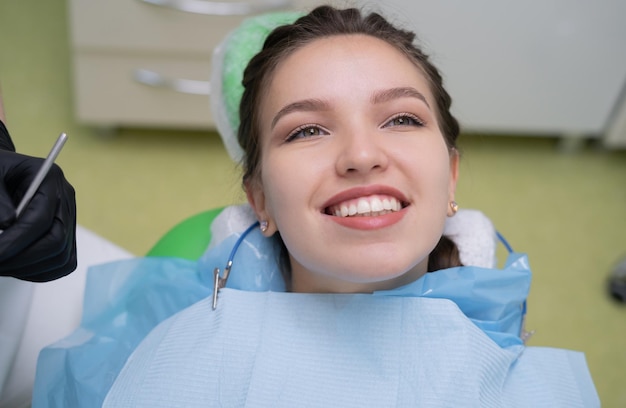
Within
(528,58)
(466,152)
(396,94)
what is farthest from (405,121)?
(466,152)

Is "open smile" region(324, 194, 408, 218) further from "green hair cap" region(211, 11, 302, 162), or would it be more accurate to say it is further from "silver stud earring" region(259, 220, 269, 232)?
"green hair cap" region(211, 11, 302, 162)

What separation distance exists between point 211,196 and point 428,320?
126cm

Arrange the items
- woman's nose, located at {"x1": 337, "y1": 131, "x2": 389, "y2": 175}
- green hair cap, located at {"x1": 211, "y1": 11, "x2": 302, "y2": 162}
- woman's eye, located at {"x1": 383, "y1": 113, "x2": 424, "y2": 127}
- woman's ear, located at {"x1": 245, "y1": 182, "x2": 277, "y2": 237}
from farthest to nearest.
Result: green hair cap, located at {"x1": 211, "y1": 11, "x2": 302, "y2": 162} → woman's ear, located at {"x1": 245, "y1": 182, "x2": 277, "y2": 237} → woman's eye, located at {"x1": 383, "y1": 113, "x2": 424, "y2": 127} → woman's nose, located at {"x1": 337, "y1": 131, "x2": 389, "y2": 175}

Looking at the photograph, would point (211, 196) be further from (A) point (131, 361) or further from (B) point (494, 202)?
(A) point (131, 361)

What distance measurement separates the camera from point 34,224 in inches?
28.6

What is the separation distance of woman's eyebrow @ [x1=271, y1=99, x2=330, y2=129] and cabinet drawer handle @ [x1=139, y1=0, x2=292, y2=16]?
1.08 m

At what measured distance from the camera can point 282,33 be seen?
3.52ft

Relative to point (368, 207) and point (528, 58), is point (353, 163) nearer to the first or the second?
point (368, 207)

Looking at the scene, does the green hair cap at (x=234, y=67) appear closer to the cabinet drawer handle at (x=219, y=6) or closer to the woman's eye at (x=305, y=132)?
the woman's eye at (x=305, y=132)

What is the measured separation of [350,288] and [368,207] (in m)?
0.18

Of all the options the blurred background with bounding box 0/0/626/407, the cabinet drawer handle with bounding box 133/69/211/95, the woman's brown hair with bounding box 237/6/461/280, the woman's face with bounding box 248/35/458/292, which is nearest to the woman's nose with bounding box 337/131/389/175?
the woman's face with bounding box 248/35/458/292

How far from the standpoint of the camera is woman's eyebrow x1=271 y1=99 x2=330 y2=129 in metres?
0.92

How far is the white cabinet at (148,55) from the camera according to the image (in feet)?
6.43

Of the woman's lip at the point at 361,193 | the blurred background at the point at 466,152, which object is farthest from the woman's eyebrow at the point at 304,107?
the blurred background at the point at 466,152
